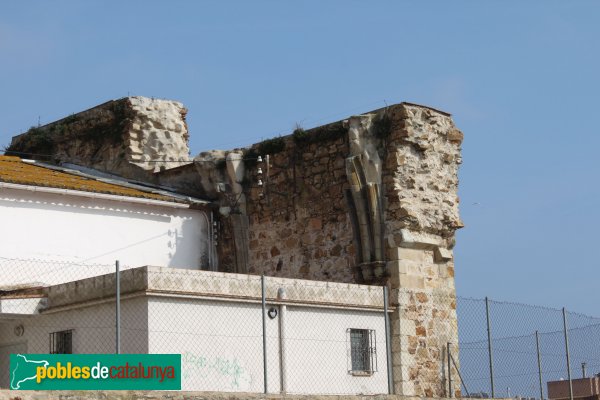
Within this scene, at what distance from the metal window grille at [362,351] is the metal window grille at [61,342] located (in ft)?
16.2

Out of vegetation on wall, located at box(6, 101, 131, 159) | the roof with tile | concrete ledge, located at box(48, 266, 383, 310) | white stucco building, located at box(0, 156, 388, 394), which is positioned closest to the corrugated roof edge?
the roof with tile

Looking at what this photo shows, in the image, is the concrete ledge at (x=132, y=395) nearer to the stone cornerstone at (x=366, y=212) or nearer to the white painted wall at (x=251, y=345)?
the white painted wall at (x=251, y=345)

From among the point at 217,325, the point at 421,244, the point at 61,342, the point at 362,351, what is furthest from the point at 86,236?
the point at 421,244

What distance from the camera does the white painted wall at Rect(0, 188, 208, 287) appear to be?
2202cm

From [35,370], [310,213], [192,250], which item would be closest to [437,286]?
[310,213]

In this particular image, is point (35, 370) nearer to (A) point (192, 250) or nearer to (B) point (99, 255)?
(B) point (99, 255)

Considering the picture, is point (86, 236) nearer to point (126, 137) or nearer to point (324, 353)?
point (126, 137)

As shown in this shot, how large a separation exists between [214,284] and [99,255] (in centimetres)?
488

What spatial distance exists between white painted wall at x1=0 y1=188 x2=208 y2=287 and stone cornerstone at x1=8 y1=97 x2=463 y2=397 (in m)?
1.00

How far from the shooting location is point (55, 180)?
23.5 m

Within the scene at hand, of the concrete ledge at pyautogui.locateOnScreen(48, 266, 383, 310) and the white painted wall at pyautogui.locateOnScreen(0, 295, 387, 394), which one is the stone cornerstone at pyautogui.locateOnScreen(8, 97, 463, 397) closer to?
the concrete ledge at pyautogui.locateOnScreen(48, 266, 383, 310)

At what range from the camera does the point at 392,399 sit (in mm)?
17125

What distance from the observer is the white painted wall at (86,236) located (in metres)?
22.0

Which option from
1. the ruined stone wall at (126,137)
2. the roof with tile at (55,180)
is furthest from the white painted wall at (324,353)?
the ruined stone wall at (126,137)
